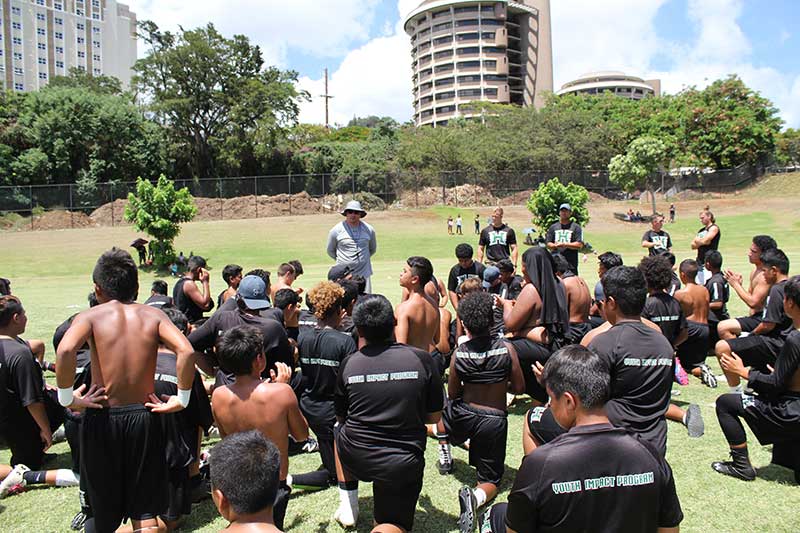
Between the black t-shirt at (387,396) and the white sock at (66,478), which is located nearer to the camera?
the black t-shirt at (387,396)

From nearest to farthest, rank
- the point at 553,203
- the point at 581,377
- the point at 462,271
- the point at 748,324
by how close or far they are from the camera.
Result: 1. the point at 581,377
2. the point at 748,324
3. the point at 462,271
4. the point at 553,203

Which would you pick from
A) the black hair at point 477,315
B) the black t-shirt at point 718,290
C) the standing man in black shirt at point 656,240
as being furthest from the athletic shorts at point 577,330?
the standing man in black shirt at point 656,240

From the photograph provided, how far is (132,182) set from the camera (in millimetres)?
47938

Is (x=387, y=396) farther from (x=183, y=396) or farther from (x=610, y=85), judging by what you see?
(x=610, y=85)

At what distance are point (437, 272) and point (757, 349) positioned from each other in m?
18.0

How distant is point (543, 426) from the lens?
3.75 m

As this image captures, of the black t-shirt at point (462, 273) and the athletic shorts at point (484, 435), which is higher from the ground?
the black t-shirt at point (462, 273)

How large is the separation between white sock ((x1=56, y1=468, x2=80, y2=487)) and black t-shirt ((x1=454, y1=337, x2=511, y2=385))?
11.1 feet

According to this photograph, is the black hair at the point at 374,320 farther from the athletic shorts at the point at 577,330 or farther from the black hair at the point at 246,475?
the athletic shorts at the point at 577,330

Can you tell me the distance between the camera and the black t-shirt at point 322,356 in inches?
177

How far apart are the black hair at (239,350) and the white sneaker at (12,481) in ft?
8.05

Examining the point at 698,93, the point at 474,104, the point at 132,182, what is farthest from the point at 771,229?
the point at 474,104

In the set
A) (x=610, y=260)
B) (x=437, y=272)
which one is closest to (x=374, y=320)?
(x=610, y=260)

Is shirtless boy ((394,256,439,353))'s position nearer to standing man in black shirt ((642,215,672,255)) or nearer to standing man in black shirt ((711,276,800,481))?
standing man in black shirt ((711,276,800,481))
